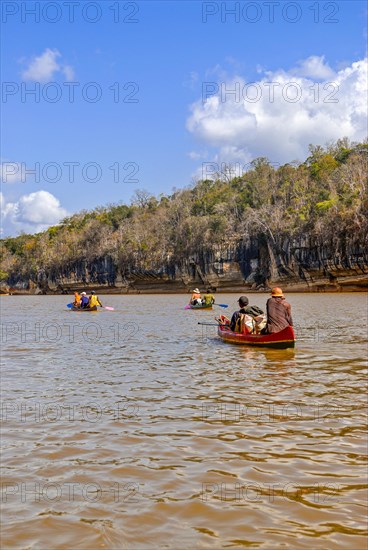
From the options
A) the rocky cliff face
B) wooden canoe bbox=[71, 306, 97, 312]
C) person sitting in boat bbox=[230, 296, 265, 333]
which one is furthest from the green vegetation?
person sitting in boat bbox=[230, 296, 265, 333]

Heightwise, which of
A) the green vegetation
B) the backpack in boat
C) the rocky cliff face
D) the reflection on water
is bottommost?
the reflection on water

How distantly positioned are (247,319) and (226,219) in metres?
54.7

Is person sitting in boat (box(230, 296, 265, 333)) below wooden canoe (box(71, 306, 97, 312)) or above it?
above

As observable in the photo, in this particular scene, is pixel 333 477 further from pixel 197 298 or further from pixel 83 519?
pixel 197 298

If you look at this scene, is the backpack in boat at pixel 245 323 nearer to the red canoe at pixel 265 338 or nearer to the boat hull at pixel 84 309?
the red canoe at pixel 265 338

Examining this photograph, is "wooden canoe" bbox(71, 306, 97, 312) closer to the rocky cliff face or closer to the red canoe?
the red canoe

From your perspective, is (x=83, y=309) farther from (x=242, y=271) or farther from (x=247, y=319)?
(x=242, y=271)

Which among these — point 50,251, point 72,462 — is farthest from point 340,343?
point 50,251

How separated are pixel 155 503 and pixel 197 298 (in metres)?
27.4

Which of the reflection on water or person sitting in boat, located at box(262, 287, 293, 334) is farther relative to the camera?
person sitting in boat, located at box(262, 287, 293, 334)

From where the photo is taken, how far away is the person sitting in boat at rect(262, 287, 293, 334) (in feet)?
44.2

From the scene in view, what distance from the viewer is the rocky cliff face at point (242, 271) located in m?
54.0

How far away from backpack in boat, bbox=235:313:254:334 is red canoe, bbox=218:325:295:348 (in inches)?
7.6

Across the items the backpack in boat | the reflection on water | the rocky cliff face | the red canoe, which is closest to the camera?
the reflection on water
